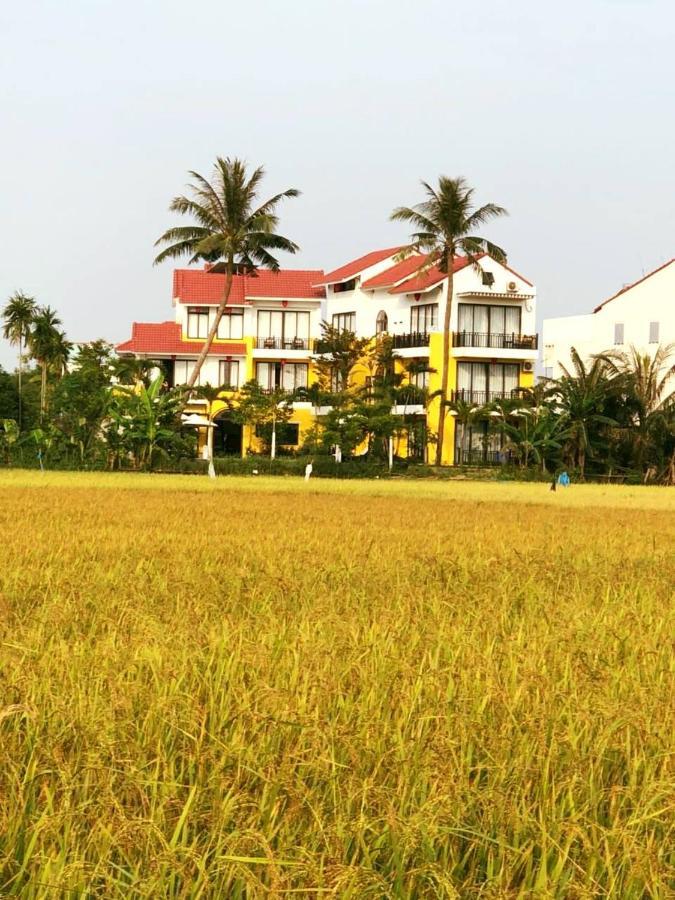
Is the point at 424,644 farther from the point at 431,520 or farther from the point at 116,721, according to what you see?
the point at 431,520

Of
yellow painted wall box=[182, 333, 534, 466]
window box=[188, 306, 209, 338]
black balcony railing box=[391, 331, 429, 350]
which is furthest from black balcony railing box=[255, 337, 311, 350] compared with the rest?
black balcony railing box=[391, 331, 429, 350]

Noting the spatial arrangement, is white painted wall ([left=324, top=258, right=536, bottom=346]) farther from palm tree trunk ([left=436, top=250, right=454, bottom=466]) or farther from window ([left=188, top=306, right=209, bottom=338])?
window ([left=188, top=306, right=209, bottom=338])

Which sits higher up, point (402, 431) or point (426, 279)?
point (426, 279)

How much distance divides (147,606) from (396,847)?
4.80 m

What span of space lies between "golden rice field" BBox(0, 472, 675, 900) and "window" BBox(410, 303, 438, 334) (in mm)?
48287

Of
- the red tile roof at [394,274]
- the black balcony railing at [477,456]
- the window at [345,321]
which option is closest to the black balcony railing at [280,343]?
the window at [345,321]

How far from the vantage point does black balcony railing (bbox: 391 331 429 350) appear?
5784 centimetres

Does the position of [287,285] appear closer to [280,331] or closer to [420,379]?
[280,331]

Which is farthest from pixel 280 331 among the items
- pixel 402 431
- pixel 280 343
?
pixel 402 431

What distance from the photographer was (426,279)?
56.8 m

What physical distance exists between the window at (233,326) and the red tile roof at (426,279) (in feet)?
26.7

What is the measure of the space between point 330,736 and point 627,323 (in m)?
53.6

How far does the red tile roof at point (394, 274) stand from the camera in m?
59.0

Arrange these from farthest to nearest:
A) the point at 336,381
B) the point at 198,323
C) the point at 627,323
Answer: the point at 198,323 → the point at 336,381 → the point at 627,323
